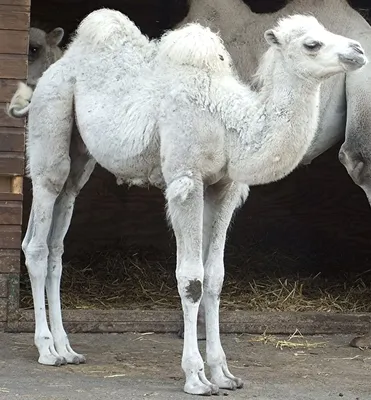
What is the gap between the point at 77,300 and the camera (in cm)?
802

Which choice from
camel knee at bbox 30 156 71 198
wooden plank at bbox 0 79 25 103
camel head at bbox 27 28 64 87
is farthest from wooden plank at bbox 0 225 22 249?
camel head at bbox 27 28 64 87

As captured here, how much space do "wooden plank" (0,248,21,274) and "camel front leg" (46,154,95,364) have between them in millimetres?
578

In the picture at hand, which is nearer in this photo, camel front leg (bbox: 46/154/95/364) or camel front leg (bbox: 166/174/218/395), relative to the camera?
camel front leg (bbox: 166/174/218/395)

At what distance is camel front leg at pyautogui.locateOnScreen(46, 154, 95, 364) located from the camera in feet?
21.2

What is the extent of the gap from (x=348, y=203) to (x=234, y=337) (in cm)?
305

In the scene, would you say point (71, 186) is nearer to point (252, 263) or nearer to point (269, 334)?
point (269, 334)

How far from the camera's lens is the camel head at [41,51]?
874 cm

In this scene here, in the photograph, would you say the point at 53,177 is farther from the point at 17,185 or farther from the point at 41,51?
Answer: the point at 41,51

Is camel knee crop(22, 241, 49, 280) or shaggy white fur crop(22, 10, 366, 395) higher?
shaggy white fur crop(22, 10, 366, 395)

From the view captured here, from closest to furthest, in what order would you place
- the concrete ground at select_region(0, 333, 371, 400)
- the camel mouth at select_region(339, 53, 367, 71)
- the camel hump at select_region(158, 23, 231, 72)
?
the camel mouth at select_region(339, 53, 367, 71) → the concrete ground at select_region(0, 333, 371, 400) → the camel hump at select_region(158, 23, 231, 72)

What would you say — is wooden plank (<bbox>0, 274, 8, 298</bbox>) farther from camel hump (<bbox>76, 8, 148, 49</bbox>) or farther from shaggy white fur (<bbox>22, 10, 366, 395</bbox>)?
camel hump (<bbox>76, 8, 148, 49</bbox>)

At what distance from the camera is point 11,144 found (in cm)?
702

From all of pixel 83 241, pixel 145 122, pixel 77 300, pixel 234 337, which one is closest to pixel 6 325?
pixel 77 300

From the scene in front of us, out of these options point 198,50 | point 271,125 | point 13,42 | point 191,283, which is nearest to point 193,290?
point 191,283
